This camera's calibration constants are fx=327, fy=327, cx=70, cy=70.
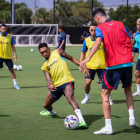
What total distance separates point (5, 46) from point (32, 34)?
3578cm

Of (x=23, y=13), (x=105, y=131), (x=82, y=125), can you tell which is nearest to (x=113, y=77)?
(x=105, y=131)

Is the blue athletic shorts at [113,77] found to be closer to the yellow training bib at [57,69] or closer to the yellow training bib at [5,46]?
the yellow training bib at [57,69]

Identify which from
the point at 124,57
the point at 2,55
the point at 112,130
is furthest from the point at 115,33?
the point at 2,55

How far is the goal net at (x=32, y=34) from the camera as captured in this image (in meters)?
43.7

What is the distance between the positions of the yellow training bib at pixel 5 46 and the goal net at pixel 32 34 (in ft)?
105

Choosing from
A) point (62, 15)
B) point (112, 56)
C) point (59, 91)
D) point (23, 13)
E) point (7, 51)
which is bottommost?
point (59, 91)

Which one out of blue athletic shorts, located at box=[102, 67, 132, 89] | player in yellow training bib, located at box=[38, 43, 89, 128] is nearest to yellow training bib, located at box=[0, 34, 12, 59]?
player in yellow training bib, located at box=[38, 43, 89, 128]

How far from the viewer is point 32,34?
1823 inches

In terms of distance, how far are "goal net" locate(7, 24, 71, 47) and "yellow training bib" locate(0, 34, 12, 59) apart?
1257 inches

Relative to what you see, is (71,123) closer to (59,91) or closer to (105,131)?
(105,131)

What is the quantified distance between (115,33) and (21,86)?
21.4 feet

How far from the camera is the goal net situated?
43.7 metres

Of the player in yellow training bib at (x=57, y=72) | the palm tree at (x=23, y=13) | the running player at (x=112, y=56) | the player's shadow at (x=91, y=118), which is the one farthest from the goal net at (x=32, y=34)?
the running player at (x=112, y=56)

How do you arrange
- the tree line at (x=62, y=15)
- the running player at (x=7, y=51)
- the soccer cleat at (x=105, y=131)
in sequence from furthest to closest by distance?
the tree line at (x=62, y=15) < the running player at (x=7, y=51) < the soccer cleat at (x=105, y=131)
